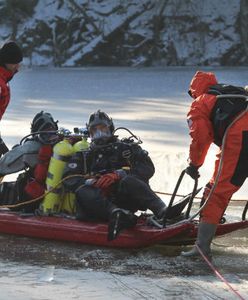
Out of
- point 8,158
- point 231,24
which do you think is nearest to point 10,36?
point 231,24

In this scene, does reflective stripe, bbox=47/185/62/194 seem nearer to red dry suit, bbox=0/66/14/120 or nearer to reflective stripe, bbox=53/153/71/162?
reflective stripe, bbox=53/153/71/162

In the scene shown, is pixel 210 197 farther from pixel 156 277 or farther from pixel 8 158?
pixel 8 158

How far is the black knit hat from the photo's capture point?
5727 millimetres

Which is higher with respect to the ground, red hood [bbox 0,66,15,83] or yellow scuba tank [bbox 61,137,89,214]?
red hood [bbox 0,66,15,83]

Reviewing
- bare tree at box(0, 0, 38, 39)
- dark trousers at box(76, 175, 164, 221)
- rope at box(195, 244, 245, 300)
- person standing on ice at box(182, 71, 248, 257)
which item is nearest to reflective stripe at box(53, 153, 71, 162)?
dark trousers at box(76, 175, 164, 221)

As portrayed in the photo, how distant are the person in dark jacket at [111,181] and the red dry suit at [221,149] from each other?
45 cm

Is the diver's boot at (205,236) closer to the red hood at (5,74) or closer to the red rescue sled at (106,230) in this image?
the red rescue sled at (106,230)

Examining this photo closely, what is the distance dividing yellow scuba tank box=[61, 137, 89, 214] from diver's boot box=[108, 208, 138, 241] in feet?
2.14

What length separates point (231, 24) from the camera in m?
31.2

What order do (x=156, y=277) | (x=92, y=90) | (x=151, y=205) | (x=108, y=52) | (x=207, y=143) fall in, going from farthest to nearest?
(x=108, y=52), (x=92, y=90), (x=151, y=205), (x=207, y=143), (x=156, y=277)

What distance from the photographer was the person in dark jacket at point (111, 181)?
15.1 feet

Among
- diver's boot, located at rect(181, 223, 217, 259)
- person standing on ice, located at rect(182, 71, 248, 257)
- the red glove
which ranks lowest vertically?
diver's boot, located at rect(181, 223, 217, 259)

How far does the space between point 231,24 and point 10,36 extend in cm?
946

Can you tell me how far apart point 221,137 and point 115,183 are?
829mm
